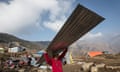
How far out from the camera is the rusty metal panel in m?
2.55

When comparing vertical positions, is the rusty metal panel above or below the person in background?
above

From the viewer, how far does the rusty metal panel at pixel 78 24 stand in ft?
8.38

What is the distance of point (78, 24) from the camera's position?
2838mm

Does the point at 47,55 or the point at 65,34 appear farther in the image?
the point at 47,55

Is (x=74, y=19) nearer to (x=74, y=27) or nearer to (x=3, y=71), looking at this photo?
(x=74, y=27)

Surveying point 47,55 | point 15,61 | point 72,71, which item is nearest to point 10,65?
point 15,61

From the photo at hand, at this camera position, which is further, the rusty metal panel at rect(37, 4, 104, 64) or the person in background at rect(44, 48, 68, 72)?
the person in background at rect(44, 48, 68, 72)

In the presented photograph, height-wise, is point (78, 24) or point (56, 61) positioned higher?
point (78, 24)

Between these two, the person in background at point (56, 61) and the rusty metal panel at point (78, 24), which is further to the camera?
the person in background at point (56, 61)

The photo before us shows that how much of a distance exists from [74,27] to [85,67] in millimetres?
29932

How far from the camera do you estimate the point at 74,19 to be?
271 centimetres

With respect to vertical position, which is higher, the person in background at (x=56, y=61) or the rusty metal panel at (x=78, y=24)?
the rusty metal panel at (x=78, y=24)

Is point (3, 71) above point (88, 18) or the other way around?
above

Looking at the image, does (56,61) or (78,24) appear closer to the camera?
(78,24)
